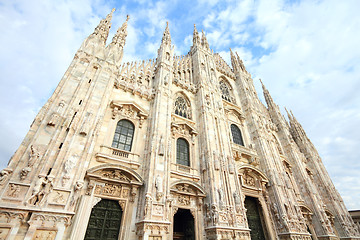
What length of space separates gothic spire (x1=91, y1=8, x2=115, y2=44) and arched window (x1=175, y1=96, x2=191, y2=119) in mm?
7859

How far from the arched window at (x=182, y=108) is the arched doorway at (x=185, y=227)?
308 inches

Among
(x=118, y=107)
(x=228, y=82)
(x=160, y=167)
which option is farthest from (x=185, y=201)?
(x=228, y=82)

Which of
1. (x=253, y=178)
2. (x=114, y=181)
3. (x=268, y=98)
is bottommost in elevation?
(x=114, y=181)

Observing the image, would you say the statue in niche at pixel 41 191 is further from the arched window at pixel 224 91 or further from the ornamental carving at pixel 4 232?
the arched window at pixel 224 91

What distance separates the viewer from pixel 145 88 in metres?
14.2

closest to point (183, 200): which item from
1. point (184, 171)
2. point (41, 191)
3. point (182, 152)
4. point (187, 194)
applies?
point (187, 194)

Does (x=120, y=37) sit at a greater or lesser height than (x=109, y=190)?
greater

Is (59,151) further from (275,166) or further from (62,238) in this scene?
(275,166)

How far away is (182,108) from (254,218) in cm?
1108

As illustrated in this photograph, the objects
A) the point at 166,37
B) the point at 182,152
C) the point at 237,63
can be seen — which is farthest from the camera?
the point at 237,63

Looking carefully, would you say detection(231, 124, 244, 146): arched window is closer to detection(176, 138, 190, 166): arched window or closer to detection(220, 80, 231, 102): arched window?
detection(220, 80, 231, 102): arched window

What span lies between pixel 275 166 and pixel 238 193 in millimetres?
6888

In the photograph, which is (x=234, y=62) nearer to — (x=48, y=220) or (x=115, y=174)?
(x=115, y=174)

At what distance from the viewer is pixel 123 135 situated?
11414mm
